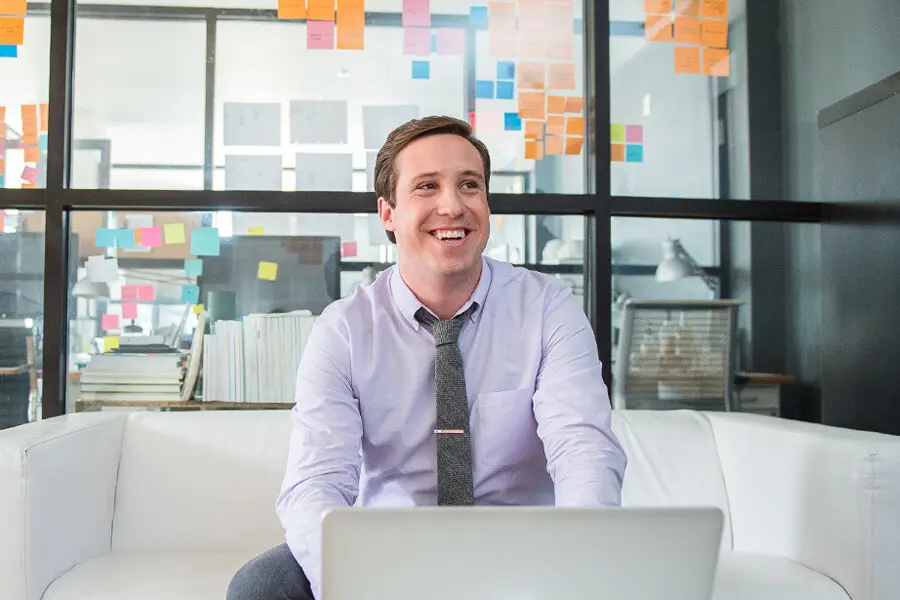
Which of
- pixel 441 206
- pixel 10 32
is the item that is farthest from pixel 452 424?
pixel 10 32

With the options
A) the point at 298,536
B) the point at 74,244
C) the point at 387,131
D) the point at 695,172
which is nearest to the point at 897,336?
the point at 695,172

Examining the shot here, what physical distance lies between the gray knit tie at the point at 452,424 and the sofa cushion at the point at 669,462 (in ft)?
2.26

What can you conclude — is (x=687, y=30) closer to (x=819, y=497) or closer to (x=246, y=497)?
(x=819, y=497)

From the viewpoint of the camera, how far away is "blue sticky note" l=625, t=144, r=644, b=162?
8.77ft

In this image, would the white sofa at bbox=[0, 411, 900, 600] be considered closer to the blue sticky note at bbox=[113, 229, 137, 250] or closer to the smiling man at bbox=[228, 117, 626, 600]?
the smiling man at bbox=[228, 117, 626, 600]

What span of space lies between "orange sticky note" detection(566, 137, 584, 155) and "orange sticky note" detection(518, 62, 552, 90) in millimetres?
203

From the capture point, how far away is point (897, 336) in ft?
7.79

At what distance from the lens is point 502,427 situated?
1500 millimetres

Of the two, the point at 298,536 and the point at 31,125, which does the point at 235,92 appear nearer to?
the point at 31,125

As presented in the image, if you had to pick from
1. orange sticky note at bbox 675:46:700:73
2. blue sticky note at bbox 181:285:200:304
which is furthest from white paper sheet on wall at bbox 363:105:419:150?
orange sticky note at bbox 675:46:700:73

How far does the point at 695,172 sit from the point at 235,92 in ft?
5.04

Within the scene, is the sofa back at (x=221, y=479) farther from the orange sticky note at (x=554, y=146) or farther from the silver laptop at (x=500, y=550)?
the silver laptop at (x=500, y=550)

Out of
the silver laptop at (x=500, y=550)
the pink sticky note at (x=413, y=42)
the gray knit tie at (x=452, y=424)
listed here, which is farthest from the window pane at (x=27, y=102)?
the silver laptop at (x=500, y=550)

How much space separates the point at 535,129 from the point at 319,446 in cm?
159
